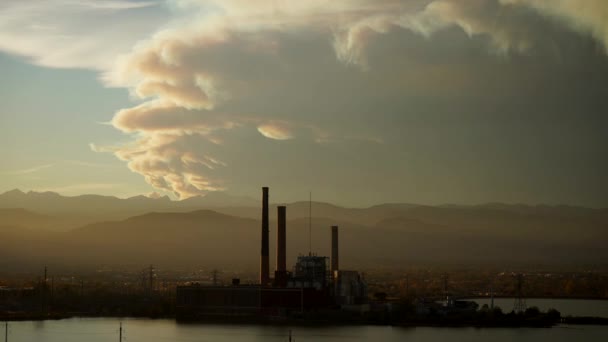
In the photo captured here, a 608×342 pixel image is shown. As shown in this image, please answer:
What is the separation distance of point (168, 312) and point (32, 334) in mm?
21811

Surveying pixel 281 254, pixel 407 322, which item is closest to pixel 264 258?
pixel 281 254

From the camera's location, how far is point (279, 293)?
91.9m

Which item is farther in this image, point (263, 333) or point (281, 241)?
point (281, 241)

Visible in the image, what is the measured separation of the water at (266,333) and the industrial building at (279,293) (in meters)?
4.01

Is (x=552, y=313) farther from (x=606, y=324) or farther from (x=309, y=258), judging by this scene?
(x=309, y=258)

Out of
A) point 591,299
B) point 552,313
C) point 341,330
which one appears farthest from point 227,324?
point 591,299

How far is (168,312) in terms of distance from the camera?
101m

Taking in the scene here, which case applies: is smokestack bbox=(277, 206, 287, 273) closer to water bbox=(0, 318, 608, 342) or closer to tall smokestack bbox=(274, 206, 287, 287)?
tall smokestack bbox=(274, 206, 287, 287)

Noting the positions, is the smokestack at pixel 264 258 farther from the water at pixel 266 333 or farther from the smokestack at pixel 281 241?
the water at pixel 266 333

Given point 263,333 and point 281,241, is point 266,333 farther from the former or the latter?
point 281,241

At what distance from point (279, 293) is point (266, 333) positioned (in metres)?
11.4

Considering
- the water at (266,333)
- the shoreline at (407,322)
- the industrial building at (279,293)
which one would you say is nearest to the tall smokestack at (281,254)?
the industrial building at (279,293)

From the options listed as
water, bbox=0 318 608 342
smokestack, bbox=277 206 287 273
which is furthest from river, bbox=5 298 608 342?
smokestack, bbox=277 206 287 273

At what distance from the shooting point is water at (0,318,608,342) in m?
76.6
